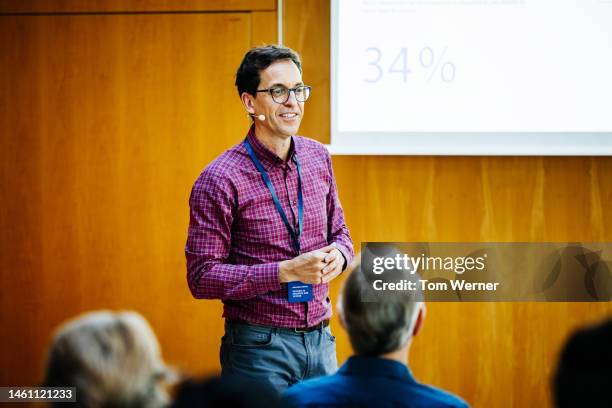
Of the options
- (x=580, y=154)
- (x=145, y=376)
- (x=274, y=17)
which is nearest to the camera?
(x=145, y=376)

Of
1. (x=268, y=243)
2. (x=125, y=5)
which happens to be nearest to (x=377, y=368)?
(x=268, y=243)

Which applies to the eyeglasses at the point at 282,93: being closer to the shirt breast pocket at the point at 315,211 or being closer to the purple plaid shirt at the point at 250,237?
the purple plaid shirt at the point at 250,237

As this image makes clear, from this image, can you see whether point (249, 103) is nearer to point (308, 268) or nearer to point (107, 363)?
point (308, 268)

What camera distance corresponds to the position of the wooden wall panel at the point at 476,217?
349 cm

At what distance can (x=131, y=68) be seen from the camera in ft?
12.0

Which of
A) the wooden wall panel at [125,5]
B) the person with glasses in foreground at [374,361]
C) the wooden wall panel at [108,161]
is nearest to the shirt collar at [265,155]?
the person with glasses in foreground at [374,361]

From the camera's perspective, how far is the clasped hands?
2.19 meters

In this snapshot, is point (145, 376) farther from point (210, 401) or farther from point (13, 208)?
point (13, 208)

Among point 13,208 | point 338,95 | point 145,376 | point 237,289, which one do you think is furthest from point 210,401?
point 13,208

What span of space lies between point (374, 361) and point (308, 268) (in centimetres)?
67

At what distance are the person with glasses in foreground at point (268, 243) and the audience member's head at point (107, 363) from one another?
0.98 meters

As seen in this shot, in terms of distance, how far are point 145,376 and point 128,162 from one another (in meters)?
2.59

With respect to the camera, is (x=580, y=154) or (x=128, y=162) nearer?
(x=580, y=154)

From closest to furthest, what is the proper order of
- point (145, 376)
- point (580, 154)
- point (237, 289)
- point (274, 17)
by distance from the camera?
point (145, 376) → point (237, 289) → point (580, 154) → point (274, 17)
